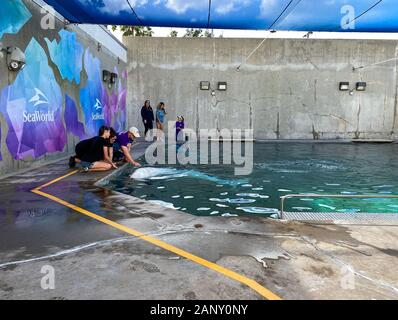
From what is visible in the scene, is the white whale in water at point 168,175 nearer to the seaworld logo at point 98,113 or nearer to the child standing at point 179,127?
the seaworld logo at point 98,113

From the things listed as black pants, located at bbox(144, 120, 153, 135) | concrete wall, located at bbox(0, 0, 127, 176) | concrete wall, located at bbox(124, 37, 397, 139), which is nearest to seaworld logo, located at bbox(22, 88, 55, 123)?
concrete wall, located at bbox(0, 0, 127, 176)

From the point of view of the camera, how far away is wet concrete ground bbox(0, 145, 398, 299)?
289 centimetres

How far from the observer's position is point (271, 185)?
8523 mm

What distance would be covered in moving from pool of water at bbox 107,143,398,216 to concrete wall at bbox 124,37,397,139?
296 inches

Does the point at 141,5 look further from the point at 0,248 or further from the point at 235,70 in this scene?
the point at 235,70

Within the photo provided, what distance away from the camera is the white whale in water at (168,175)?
9016 millimetres

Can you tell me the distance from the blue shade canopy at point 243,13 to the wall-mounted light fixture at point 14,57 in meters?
2.26

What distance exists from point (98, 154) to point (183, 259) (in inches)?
234

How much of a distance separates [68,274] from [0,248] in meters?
1.13

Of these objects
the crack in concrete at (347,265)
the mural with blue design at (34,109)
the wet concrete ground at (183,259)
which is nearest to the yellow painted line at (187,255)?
the wet concrete ground at (183,259)

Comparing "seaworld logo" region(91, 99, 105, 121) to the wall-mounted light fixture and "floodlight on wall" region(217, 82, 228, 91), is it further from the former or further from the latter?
"floodlight on wall" region(217, 82, 228, 91)

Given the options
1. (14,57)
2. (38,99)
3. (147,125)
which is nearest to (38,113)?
(38,99)

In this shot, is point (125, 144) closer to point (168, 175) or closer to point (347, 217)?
point (168, 175)

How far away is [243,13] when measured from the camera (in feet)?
35.6
